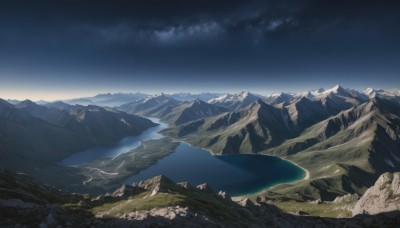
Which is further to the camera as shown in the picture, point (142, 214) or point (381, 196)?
point (381, 196)

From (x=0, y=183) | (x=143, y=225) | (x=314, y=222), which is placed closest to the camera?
(x=143, y=225)

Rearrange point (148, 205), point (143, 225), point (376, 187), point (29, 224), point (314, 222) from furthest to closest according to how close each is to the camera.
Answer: point (376, 187) → point (314, 222) → point (148, 205) → point (143, 225) → point (29, 224)

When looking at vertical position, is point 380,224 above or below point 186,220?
below

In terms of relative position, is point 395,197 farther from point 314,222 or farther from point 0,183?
point 0,183

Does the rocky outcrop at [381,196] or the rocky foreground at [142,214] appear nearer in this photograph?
the rocky foreground at [142,214]

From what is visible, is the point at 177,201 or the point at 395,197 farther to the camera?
the point at 395,197

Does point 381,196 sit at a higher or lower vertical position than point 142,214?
lower

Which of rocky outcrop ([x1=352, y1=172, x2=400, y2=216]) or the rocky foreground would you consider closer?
the rocky foreground

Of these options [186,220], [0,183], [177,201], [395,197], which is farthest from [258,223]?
[395,197]

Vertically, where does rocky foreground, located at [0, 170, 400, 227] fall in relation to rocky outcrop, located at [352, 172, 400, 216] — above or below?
above

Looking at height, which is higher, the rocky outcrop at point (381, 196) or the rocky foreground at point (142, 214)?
the rocky foreground at point (142, 214)
